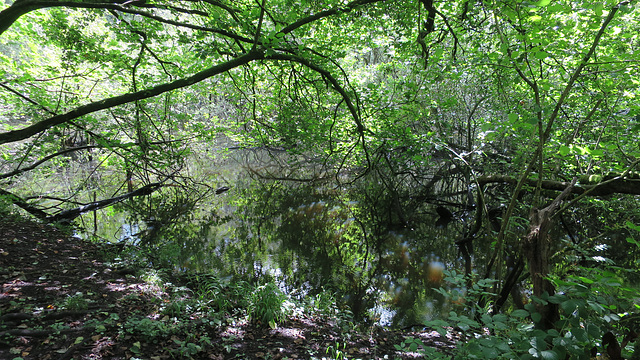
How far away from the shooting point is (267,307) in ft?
13.6

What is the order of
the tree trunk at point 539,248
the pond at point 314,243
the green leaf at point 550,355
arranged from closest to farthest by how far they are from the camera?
the green leaf at point 550,355 → the tree trunk at point 539,248 → the pond at point 314,243

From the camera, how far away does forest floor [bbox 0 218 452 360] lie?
2.70 metres

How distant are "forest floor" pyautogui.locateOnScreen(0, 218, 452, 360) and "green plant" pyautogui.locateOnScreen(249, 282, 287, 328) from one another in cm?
11

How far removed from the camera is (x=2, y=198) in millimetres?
6648

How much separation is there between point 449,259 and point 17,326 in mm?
7790

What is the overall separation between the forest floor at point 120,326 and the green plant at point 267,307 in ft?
0.37

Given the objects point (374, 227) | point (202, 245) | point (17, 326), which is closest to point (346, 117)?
point (374, 227)

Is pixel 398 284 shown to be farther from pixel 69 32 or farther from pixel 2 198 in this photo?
pixel 2 198

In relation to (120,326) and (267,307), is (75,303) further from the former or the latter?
(267,307)

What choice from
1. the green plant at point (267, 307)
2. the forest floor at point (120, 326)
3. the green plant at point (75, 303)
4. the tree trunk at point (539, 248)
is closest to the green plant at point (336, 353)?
the forest floor at point (120, 326)

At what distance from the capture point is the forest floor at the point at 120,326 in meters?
2.70

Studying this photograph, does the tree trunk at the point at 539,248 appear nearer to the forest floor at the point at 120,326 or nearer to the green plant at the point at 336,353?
the forest floor at the point at 120,326

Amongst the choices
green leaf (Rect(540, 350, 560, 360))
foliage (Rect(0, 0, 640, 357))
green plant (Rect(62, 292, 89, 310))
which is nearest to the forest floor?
green plant (Rect(62, 292, 89, 310))

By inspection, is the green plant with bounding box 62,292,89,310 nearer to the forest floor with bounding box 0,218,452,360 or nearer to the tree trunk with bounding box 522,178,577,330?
the forest floor with bounding box 0,218,452,360
